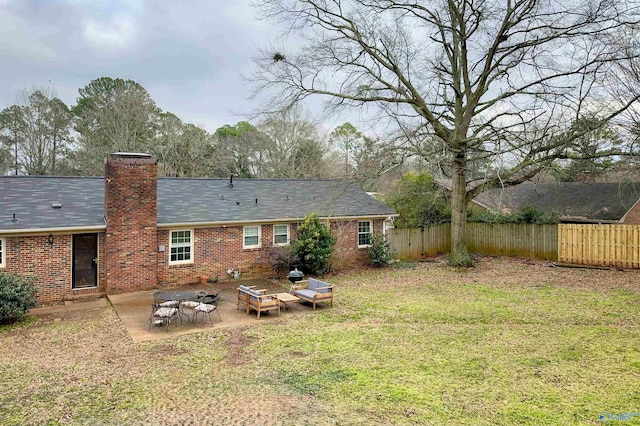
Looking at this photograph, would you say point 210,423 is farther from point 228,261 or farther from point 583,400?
point 228,261

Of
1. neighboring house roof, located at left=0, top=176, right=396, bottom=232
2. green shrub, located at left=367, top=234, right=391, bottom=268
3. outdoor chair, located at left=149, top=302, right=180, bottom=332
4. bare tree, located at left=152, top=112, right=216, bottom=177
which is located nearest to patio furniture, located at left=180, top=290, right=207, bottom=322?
outdoor chair, located at left=149, top=302, right=180, bottom=332

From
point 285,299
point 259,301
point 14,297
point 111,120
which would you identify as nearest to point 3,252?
point 14,297

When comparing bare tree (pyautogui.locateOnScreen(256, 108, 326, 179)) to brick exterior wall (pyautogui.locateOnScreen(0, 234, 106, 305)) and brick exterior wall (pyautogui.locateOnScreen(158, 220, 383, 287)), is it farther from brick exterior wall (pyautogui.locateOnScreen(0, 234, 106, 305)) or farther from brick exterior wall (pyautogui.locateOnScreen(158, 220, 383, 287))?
brick exterior wall (pyautogui.locateOnScreen(0, 234, 106, 305))

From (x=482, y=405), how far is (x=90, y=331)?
8.37 metres

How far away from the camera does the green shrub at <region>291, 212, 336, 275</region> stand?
49.7 ft

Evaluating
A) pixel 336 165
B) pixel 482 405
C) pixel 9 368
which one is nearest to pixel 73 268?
pixel 9 368

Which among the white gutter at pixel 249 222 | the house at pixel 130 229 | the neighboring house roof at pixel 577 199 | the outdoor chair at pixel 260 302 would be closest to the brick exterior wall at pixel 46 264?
the house at pixel 130 229

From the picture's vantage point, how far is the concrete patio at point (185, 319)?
9.15 metres

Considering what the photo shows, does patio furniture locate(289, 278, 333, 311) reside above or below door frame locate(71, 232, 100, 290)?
below

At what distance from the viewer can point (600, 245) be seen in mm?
16594

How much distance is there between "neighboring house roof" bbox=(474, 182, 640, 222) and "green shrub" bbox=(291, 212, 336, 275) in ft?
34.4

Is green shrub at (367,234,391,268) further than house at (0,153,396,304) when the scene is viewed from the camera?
Yes

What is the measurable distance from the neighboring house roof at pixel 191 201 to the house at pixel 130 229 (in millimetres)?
36

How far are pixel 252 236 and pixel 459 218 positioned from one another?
952 centimetres
